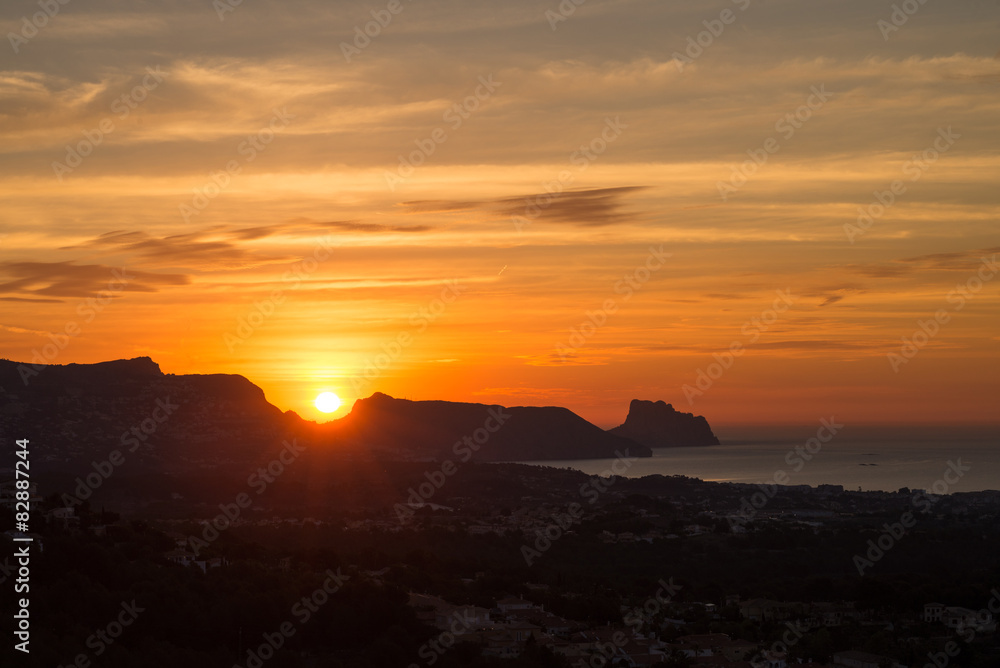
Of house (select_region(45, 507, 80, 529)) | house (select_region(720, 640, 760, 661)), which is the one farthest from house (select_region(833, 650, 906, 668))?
house (select_region(45, 507, 80, 529))

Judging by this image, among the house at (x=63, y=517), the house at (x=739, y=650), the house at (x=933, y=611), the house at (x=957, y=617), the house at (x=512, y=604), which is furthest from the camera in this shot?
the house at (x=933, y=611)

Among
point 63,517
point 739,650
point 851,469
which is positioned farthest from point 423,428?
point 739,650

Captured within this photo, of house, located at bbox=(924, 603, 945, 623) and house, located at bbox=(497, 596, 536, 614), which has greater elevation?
house, located at bbox=(497, 596, 536, 614)

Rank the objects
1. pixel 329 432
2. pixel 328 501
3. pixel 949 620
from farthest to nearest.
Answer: pixel 329 432
pixel 328 501
pixel 949 620

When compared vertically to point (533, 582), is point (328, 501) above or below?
above

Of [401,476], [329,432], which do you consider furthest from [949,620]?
[329,432]

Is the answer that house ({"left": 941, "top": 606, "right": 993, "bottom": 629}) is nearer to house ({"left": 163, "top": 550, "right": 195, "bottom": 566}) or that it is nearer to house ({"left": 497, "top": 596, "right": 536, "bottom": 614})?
house ({"left": 497, "top": 596, "right": 536, "bottom": 614})

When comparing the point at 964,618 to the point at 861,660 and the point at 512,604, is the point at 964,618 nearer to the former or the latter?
the point at 861,660

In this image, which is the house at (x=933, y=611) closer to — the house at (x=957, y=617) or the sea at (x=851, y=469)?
the house at (x=957, y=617)

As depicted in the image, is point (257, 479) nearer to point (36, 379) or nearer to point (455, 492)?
point (455, 492)

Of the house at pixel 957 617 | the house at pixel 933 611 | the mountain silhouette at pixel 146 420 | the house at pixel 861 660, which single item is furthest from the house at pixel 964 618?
the mountain silhouette at pixel 146 420

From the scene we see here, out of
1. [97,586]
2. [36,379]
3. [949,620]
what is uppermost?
[36,379]
